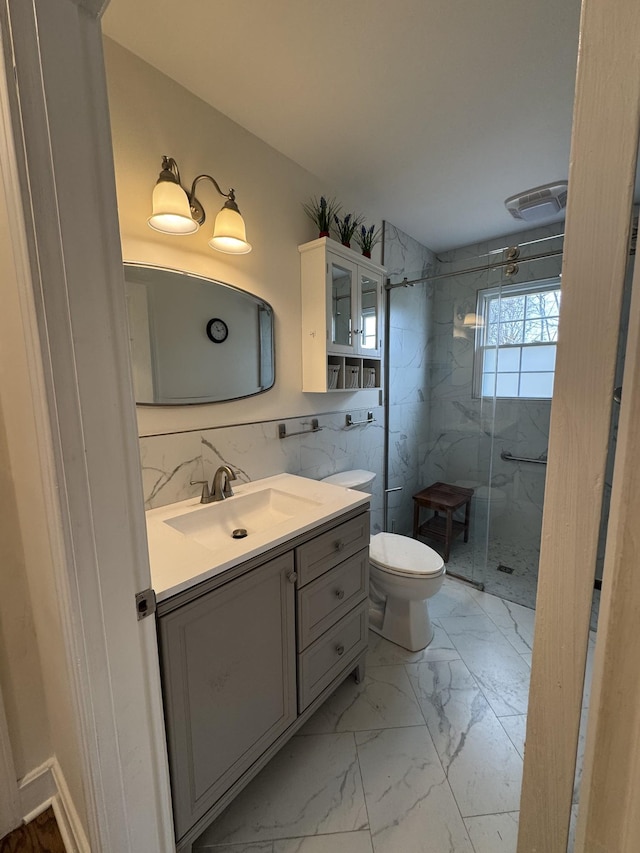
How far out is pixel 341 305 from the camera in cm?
190

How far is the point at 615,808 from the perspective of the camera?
328mm

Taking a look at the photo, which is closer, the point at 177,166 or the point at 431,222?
the point at 177,166

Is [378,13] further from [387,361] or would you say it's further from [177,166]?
[387,361]

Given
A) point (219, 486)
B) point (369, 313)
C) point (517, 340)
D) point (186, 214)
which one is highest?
point (186, 214)

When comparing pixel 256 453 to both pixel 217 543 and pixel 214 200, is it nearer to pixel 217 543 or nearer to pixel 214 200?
pixel 217 543

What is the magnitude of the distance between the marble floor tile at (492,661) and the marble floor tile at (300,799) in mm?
695

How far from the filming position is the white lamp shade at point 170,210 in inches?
45.6

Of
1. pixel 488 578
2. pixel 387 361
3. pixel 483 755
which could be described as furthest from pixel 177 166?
pixel 488 578

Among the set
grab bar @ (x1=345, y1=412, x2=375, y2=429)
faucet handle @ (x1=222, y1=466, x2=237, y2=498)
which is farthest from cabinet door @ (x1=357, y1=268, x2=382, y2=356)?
faucet handle @ (x1=222, y1=466, x2=237, y2=498)

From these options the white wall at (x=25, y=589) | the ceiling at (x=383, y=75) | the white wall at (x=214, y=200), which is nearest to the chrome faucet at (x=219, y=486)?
the white wall at (x=214, y=200)

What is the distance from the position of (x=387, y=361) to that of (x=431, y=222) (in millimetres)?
986

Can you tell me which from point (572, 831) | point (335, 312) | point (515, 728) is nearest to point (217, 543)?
point (572, 831)

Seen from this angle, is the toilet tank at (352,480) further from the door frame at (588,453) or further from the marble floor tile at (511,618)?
the door frame at (588,453)

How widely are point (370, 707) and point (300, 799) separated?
1.42ft
